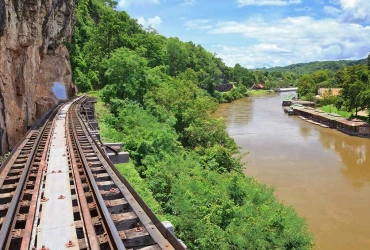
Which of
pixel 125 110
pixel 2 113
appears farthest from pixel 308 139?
pixel 2 113

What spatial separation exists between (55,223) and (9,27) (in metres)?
12.1

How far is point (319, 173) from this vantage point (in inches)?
1091

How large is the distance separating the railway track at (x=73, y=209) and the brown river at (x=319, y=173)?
1279 cm

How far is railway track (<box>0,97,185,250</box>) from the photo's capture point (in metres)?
5.30

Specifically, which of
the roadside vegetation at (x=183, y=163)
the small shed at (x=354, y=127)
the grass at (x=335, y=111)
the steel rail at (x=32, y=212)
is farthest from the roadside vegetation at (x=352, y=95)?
the steel rail at (x=32, y=212)

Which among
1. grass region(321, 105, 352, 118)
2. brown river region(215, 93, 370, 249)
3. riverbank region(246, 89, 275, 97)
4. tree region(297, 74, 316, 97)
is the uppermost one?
tree region(297, 74, 316, 97)

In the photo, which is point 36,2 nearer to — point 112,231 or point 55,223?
point 55,223

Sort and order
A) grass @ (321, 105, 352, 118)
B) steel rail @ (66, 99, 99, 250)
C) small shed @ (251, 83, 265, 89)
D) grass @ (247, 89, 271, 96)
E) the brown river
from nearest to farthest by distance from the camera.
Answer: steel rail @ (66, 99, 99, 250), the brown river, grass @ (321, 105, 352, 118), grass @ (247, 89, 271, 96), small shed @ (251, 83, 265, 89)

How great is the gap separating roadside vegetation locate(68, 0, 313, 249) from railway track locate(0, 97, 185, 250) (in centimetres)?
330

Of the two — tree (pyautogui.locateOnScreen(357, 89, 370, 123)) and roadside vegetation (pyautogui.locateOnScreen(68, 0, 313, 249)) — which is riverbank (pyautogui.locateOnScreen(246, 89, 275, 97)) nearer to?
tree (pyautogui.locateOnScreen(357, 89, 370, 123))

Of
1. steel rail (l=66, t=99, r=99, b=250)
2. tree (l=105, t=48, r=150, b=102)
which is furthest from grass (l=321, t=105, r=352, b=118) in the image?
steel rail (l=66, t=99, r=99, b=250)

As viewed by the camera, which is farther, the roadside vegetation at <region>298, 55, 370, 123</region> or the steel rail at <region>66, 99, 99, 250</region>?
the roadside vegetation at <region>298, 55, 370, 123</region>

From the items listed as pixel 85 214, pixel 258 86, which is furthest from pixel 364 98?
pixel 258 86

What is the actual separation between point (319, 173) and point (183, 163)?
15.5 m
